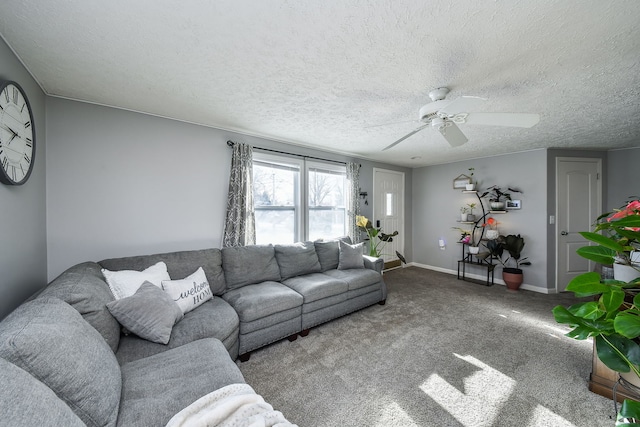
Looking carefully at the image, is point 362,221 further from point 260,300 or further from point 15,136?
point 15,136

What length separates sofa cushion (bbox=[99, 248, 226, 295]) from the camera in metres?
2.15

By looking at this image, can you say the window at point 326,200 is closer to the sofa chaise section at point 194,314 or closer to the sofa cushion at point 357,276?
the sofa cushion at point 357,276

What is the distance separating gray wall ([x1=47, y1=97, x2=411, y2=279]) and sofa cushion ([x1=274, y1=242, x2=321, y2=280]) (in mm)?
848

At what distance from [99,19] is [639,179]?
682 centimetres

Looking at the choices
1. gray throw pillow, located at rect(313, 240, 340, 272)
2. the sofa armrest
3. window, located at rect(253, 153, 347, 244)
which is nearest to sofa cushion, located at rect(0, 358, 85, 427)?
window, located at rect(253, 153, 347, 244)

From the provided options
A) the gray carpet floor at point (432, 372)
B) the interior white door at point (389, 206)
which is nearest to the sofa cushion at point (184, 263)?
the gray carpet floor at point (432, 372)

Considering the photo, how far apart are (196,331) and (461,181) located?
518cm

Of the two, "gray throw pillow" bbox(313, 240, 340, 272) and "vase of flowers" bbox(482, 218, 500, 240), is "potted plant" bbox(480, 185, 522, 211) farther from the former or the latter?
"gray throw pillow" bbox(313, 240, 340, 272)

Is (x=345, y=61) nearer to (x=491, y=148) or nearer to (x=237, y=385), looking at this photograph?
(x=237, y=385)

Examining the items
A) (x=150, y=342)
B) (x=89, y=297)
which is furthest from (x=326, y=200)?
(x=89, y=297)

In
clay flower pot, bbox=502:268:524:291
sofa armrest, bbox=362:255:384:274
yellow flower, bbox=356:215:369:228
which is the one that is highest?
yellow flower, bbox=356:215:369:228

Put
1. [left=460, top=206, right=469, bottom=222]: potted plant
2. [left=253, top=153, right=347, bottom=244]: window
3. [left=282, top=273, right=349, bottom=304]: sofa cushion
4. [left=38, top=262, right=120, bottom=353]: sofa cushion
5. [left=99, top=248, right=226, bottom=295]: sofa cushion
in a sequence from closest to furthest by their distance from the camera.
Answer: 1. [left=38, top=262, right=120, bottom=353]: sofa cushion
2. [left=99, top=248, right=226, bottom=295]: sofa cushion
3. [left=282, top=273, right=349, bottom=304]: sofa cushion
4. [left=253, top=153, right=347, bottom=244]: window
5. [left=460, top=206, right=469, bottom=222]: potted plant

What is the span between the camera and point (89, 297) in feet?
4.73

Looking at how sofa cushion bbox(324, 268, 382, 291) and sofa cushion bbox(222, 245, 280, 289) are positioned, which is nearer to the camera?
sofa cushion bbox(222, 245, 280, 289)
